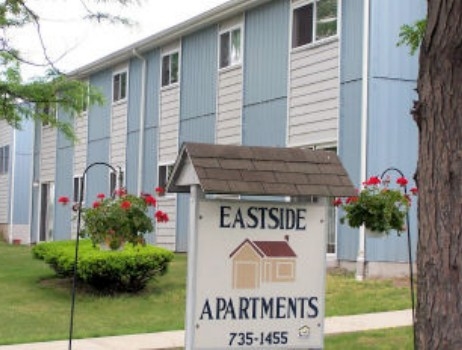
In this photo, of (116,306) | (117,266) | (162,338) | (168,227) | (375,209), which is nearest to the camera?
(375,209)

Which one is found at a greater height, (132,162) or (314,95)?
(314,95)

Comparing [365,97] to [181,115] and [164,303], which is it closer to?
[164,303]

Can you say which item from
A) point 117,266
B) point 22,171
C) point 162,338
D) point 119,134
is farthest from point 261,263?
point 22,171

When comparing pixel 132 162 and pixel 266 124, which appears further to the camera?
pixel 132 162

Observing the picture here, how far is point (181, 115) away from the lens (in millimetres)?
22656

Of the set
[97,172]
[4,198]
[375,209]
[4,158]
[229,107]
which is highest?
[229,107]

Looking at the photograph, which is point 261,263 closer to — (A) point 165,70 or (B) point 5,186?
(A) point 165,70

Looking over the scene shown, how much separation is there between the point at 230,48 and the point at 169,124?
3.60 metres

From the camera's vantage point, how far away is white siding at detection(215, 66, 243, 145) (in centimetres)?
1992

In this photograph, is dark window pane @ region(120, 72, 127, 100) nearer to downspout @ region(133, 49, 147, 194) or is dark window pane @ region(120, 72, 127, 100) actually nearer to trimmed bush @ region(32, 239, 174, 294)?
downspout @ region(133, 49, 147, 194)

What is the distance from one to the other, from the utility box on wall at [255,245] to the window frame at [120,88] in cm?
1924

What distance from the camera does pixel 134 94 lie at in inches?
995

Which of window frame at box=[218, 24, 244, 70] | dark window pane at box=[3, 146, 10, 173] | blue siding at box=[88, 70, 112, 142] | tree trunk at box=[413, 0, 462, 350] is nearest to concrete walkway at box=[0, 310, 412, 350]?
tree trunk at box=[413, 0, 462, 350]

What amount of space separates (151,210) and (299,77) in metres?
6.93
